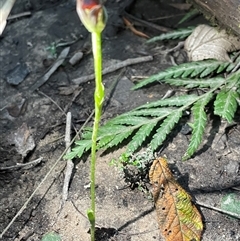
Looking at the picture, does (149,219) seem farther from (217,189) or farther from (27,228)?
(27,228)

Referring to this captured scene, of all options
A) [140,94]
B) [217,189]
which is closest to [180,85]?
[140,94]

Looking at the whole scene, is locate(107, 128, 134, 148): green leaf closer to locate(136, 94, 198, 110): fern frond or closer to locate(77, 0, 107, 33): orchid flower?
locate(136, 94, 198, 110): fern frond

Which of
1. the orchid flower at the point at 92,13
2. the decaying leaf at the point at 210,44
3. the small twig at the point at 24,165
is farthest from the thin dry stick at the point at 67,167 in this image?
the orchid flower at the point at 92,13

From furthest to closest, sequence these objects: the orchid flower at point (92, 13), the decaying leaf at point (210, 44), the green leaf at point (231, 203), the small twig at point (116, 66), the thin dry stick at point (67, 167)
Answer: the small twig at point (116, 66), the decaying leaf at point (210, 44), the thin dry stick at point (67, 167), the green leaf at point (231, 203), the orchid flower at point (92, 13)

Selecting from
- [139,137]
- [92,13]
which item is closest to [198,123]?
[139,137]

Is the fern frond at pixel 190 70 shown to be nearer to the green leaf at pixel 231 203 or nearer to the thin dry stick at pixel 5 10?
the green leaf at pixel 231 203
